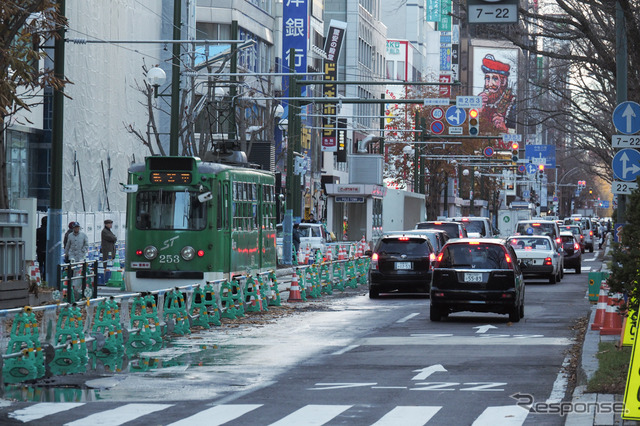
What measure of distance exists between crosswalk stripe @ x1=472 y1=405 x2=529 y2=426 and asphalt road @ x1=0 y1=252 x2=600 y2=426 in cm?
1

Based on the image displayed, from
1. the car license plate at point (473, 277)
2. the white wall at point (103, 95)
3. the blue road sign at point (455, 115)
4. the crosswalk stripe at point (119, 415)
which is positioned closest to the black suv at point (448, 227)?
the white wall at point (103, 95)

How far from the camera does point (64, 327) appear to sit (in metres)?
16.3

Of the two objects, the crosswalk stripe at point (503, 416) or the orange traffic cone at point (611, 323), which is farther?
the orange traffic cone at point (611, 323)

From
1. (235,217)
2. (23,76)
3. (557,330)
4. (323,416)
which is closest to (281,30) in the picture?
(235,217)

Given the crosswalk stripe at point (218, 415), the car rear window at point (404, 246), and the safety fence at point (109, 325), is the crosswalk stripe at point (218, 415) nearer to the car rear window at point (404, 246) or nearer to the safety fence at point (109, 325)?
the safety fence at point (109, 325)

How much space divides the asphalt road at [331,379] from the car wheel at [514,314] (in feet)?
0.62

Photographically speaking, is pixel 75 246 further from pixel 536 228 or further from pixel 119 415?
pixel 536 228

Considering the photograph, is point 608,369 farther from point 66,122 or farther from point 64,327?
point 66,122

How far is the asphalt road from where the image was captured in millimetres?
12227

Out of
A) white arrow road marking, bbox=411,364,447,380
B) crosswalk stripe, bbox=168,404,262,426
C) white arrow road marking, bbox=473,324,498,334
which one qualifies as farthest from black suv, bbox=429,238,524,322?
crosswalk stripe, bbox=168,404,262,426

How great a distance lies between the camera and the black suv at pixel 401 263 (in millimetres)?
32344

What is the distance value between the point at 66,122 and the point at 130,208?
19.4 metres

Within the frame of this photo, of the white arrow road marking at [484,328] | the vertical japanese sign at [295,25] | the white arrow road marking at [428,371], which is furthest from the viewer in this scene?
the vertical japanese sign at [295,25]

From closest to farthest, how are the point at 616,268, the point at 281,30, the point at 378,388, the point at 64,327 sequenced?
the point at 378,388
the point at 616,268
the point at 64,327
the point at 281,30
